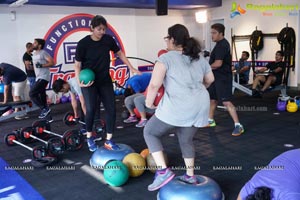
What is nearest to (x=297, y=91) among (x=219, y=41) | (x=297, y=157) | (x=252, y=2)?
(x=252, y=2)

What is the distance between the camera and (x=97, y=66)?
326cm

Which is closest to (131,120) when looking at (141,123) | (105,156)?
(141,123)

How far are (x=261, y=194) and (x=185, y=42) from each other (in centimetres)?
122

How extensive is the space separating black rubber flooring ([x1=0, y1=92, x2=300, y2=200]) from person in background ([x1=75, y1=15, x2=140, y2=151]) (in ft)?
1.57

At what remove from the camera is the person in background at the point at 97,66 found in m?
3.15

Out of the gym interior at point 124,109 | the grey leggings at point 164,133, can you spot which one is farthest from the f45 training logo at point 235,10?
the grey leggings at point 164,133

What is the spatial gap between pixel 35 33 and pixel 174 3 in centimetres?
347

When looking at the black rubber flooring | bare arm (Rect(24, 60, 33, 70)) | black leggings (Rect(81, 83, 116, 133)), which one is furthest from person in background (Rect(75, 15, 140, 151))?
bare arm (Rect(24, 60, 33, 70))

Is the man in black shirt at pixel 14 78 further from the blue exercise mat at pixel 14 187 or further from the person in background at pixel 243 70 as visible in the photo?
the person in background at pixel 243 70

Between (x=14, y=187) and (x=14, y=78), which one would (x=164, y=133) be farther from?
(x=14, y=78)

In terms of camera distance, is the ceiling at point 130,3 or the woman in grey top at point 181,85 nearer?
the woman in grey top at point 181,85

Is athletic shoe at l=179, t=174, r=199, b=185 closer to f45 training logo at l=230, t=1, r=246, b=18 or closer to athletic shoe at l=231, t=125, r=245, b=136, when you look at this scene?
athletic shoe at l=231, t=125, r=245, b=136

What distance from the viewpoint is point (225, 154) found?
3.44 metres

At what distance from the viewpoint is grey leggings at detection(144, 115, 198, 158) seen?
2301 millimetres
